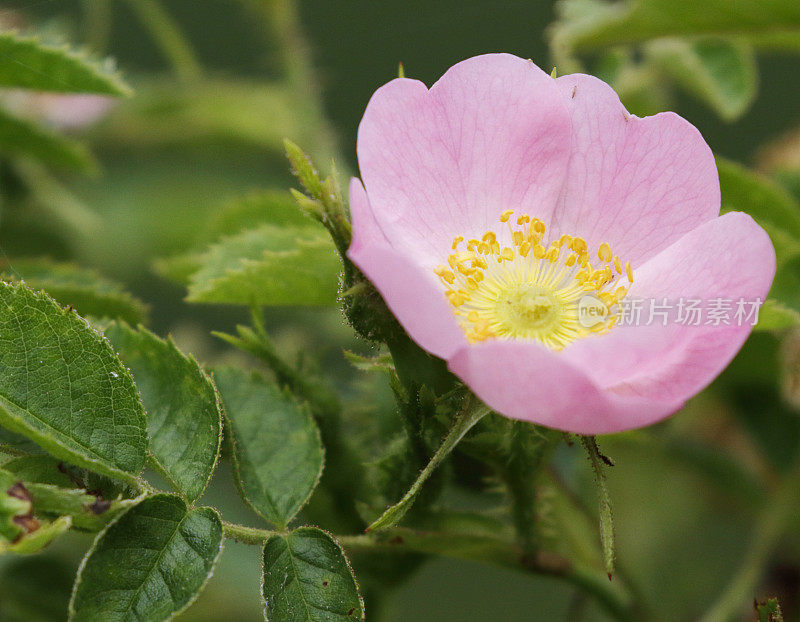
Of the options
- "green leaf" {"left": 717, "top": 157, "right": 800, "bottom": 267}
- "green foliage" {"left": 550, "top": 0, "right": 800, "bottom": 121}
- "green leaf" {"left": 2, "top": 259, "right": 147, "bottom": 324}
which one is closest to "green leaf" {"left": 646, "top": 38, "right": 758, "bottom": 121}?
"green foliage" {"left": 550, "top": 0, "right": 800, "bottom": 121}

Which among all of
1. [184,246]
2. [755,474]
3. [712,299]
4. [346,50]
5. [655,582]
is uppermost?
[346,50]

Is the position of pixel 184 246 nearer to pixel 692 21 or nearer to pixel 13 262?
pixel 13 262

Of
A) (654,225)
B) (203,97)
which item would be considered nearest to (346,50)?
(203,97)

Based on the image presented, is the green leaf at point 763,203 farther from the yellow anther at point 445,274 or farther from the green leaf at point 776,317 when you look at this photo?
the yellow anther at point 445,274

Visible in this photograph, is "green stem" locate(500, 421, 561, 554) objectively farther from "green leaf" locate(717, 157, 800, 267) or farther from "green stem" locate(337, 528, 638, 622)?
"green leaf" locate(717, 157, 800, 267)

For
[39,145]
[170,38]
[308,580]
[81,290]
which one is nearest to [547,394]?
[308,580]

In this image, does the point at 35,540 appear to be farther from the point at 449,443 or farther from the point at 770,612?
the point at 770,612
